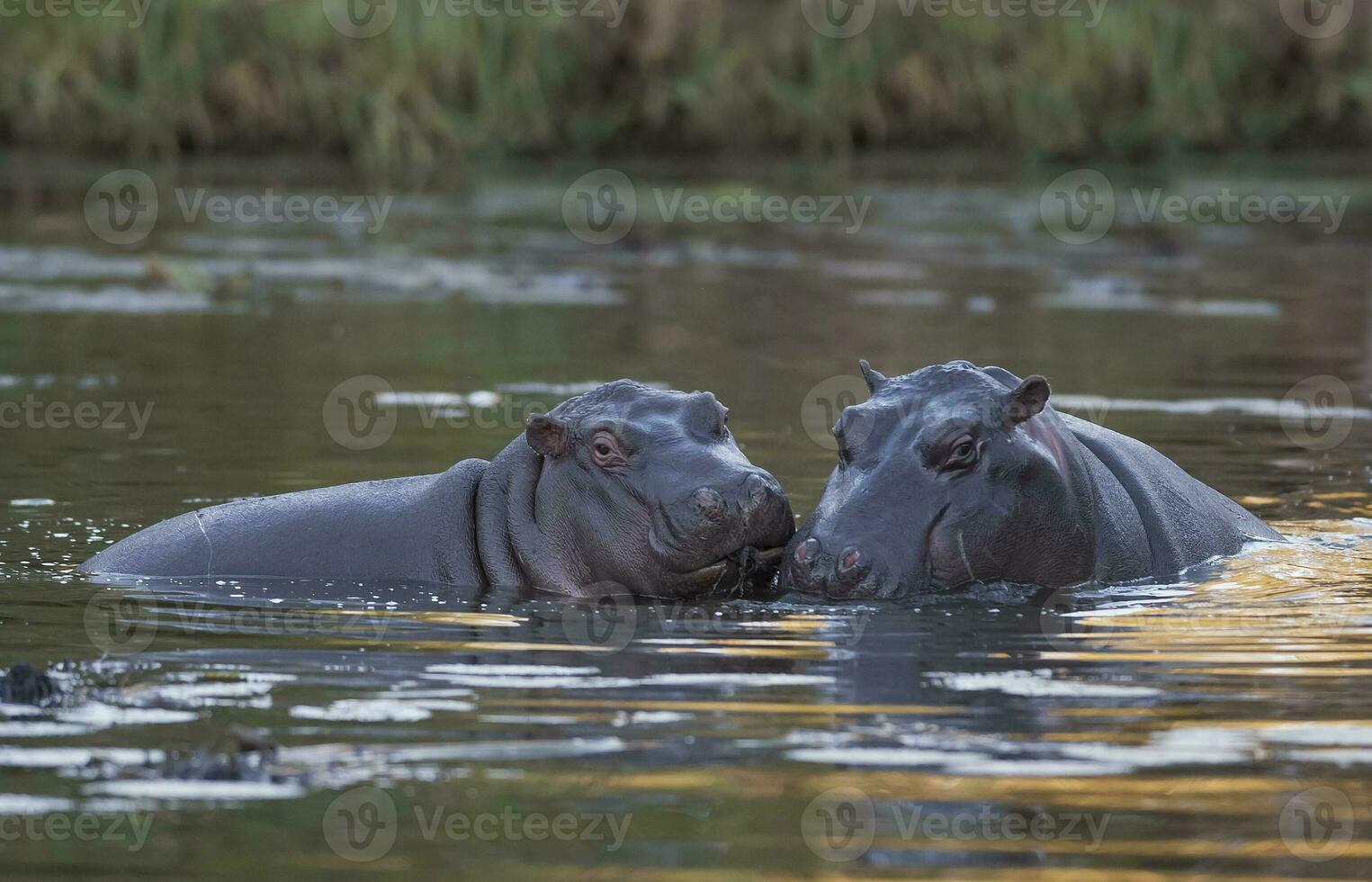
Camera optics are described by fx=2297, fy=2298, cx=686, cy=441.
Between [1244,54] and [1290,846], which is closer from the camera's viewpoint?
[1290,846]

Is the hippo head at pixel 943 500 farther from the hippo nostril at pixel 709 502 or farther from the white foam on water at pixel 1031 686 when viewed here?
the white foam on water at pixel 1031 686

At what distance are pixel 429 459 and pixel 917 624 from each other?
453 cm

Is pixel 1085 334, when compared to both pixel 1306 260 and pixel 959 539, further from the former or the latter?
pixel 959 539

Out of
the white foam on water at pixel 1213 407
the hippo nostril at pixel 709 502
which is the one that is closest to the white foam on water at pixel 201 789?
the hippo nostril at pixel 709 502

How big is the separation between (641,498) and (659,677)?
1255 millimetres

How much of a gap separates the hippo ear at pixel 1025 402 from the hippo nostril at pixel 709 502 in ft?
3.47

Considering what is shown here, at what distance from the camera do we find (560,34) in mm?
32688

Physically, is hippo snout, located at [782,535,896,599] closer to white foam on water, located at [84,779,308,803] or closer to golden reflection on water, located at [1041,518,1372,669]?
golden reflection on water, located at [1041,518,1372,669]

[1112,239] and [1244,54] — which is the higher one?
[1244,54]

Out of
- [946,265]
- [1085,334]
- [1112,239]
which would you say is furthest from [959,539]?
[1112,239]

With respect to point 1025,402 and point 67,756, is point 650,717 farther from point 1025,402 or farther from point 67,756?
point 1025,402

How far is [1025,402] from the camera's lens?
796 centimetres

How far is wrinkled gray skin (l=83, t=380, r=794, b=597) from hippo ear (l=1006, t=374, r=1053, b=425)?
85 cm

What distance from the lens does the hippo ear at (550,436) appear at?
27.1ft
